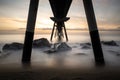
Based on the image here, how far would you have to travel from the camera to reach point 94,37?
21.9 ft

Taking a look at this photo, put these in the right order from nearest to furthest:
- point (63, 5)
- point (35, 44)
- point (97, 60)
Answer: point (97, 60), point (63, 5), point (35, 44)

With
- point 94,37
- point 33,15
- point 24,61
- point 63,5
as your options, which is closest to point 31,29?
point 33,15

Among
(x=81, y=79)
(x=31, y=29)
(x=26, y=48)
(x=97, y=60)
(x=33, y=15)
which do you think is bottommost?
(x=81, y=79)

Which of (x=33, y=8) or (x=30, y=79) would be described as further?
(x=33, y=8)

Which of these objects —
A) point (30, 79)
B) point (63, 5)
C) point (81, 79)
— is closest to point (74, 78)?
point (81, 79)

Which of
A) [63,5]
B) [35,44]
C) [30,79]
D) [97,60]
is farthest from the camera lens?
[35,44]

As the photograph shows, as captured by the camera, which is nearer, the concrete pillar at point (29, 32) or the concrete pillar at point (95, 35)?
the concrete pillar at point (95, 35)

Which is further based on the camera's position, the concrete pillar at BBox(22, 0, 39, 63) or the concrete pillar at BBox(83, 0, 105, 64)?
the concrete pillar at BBox(22, 0, 39, 63)

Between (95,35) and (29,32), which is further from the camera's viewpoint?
(29,32)

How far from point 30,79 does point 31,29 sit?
3095 mm

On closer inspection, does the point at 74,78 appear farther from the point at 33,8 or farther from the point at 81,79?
the point at 33,8

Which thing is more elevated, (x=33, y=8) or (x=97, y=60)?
(x=33, y=8)

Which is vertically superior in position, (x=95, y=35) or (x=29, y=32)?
(x=29, y=32)

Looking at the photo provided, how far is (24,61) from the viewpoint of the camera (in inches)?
271
